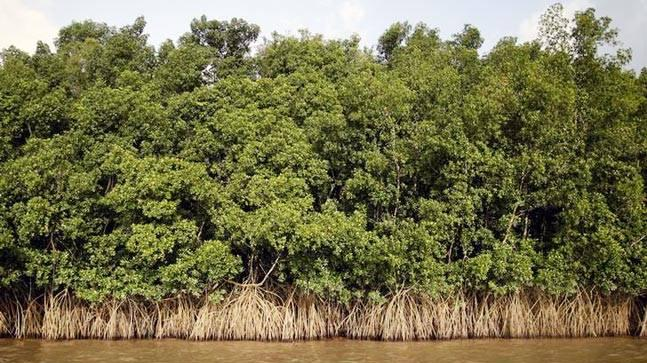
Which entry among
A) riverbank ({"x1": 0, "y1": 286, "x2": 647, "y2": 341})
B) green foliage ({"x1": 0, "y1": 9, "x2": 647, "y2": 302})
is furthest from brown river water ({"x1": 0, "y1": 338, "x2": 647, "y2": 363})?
green foliage ({"x1": 0, "y1": 9, "x2": 647, "y2": 302})

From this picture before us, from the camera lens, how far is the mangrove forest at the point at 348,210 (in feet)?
63.9

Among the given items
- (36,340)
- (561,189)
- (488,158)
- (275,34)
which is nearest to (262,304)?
(36,340)

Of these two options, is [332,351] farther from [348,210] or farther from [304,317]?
[348,210]

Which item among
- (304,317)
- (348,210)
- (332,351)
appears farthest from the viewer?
(348,210)

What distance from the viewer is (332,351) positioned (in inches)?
726

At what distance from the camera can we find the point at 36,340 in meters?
19.8

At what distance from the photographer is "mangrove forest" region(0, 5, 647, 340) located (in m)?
19.5

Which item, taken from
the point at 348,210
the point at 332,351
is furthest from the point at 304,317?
the point at 348,210

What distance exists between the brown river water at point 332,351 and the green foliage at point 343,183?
1.61 meters

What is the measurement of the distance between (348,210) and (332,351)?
199 inches

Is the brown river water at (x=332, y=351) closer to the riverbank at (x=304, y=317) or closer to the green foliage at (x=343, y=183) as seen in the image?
the riverbank at (x=304, y=317)

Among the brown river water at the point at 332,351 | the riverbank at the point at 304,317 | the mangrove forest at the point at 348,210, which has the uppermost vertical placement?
the mangrove forest at the point at 348,210

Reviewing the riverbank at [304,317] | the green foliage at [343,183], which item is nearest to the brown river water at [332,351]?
the riverbank at [304,317]

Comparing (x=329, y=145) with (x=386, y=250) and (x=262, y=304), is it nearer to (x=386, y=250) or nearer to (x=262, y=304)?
(x=386, y=250)
